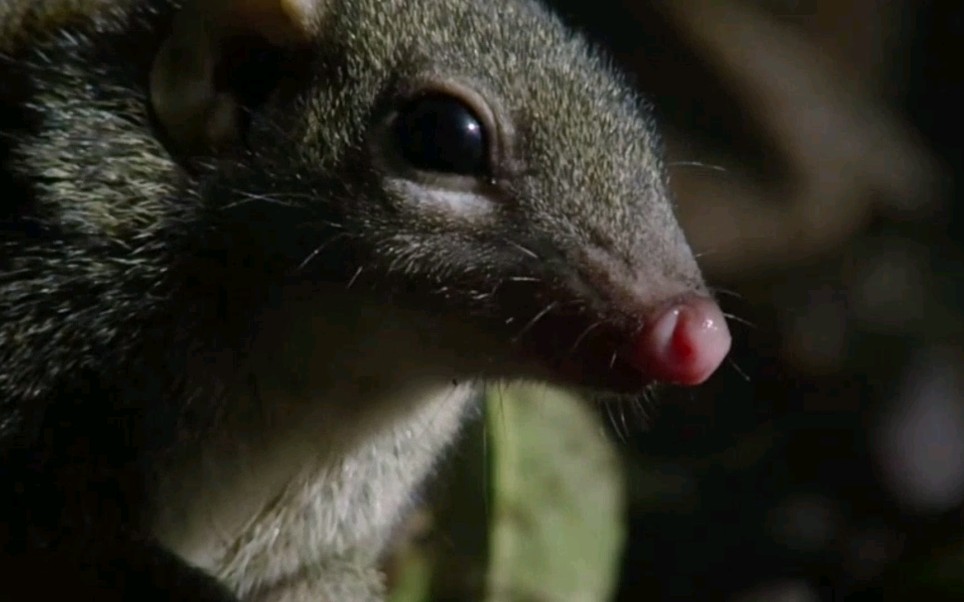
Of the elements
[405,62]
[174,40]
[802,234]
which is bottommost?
[174,40]

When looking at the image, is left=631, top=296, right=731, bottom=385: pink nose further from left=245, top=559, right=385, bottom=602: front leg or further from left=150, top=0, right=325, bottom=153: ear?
left=245, top=559, right=385, bottom=602: front leg

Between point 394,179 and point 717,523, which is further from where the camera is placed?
point 717,523

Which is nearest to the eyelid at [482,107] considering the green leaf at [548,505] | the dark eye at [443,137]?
the dark eye at [443,137]

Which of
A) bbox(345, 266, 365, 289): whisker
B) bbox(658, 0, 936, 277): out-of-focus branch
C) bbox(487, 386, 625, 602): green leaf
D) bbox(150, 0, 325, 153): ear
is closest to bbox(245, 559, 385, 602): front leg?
bbox(487, 386, 625, 602): green leaf

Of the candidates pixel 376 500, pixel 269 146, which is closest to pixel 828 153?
pixel 376 500

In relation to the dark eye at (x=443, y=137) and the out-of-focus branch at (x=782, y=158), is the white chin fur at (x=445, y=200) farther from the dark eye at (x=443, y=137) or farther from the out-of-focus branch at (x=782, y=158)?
the out-of-focus branch at (x=782, y=158)

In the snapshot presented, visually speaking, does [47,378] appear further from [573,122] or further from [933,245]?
A: [933,245]

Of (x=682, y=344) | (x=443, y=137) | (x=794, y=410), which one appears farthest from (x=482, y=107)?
(x=794, y=410)

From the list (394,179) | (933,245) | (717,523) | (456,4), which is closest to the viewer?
(394,179)
